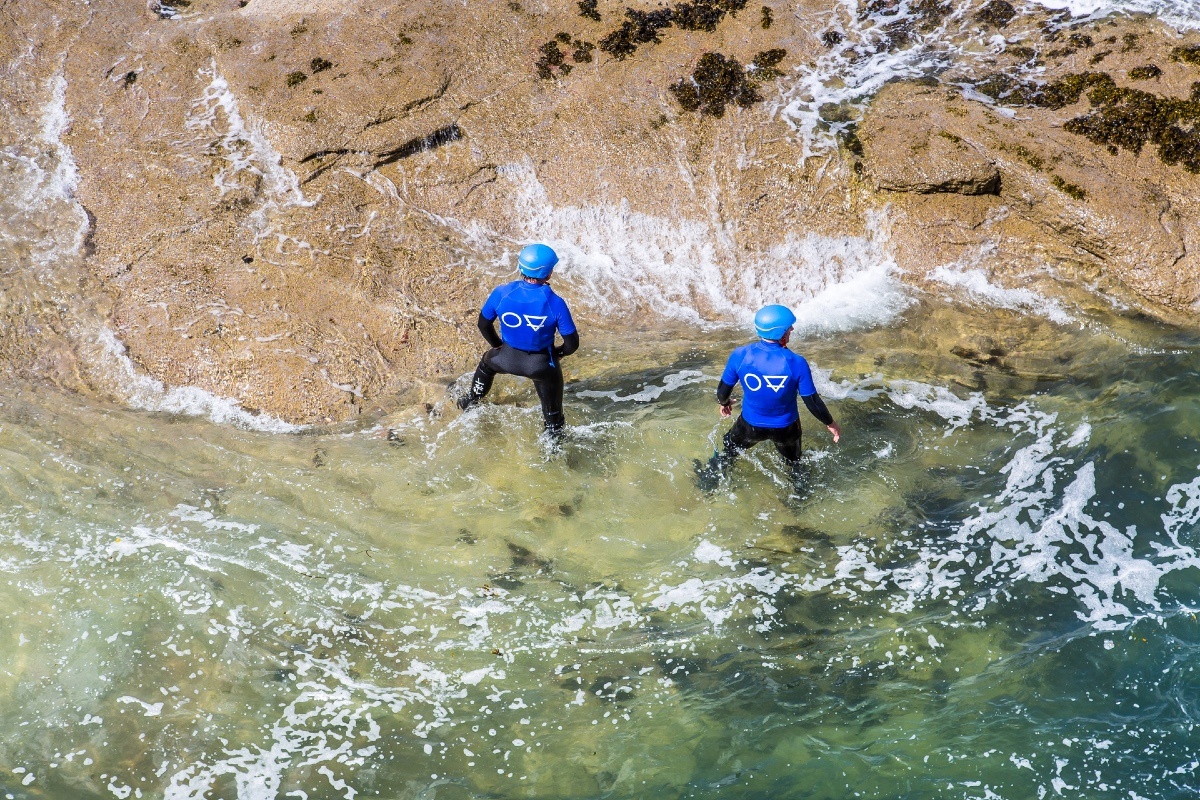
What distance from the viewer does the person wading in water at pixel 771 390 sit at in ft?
19.4

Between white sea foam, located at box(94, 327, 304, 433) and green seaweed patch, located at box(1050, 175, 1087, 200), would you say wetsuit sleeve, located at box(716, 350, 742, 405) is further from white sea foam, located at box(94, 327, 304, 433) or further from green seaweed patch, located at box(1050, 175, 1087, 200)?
green seaweed patch, located at box(1050, 175, 1087, 200)

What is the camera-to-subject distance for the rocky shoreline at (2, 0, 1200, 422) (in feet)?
25.5

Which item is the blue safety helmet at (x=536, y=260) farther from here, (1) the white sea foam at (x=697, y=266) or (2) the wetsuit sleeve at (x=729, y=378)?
(1) the white sea foam at (x=697, y=266)

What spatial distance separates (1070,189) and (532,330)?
5.74 m

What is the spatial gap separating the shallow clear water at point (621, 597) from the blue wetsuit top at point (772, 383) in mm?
869

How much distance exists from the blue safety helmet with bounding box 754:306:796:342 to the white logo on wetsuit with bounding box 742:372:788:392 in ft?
1.00

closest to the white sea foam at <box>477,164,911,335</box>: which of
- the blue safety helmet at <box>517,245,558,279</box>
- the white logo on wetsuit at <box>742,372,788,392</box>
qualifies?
the blue safety helmet at <box>517,245,558,279</box>

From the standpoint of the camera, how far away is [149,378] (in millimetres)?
7270

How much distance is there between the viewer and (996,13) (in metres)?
9.53

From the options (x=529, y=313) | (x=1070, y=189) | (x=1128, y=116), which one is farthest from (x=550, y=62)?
(x=1128, y=116)

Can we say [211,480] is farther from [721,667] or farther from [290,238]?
[721,667]

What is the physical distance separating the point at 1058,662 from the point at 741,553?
7.21 ft

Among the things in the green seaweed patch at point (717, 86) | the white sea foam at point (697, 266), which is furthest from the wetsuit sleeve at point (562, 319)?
the green seaweed patch at point (717, 86)

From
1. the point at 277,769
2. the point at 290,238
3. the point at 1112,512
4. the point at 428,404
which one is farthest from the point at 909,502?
the point at 290,238
